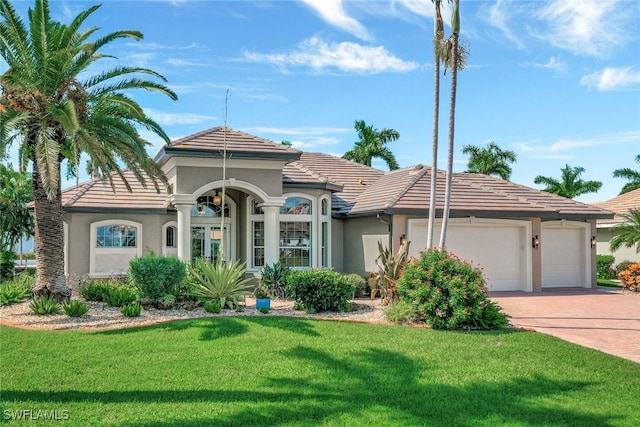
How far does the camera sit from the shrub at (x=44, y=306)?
13116 mm

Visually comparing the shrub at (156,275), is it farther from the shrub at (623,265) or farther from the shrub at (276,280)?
the shrub at (623,265)

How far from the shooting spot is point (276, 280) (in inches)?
653

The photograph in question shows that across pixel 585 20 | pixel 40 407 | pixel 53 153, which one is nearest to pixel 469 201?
pixel 585 20

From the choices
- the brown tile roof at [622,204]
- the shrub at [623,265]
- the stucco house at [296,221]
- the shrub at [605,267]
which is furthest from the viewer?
the brown tile roof at [622,204]

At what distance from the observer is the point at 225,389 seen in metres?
7.95

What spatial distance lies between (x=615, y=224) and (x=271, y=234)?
20.4 metres

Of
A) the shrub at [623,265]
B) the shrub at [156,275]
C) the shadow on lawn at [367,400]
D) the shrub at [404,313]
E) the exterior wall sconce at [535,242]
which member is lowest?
the shadow on lawn at [367,400]

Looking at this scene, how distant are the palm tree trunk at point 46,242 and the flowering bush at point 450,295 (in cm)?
885

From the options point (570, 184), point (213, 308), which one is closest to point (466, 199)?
point (213, 308)

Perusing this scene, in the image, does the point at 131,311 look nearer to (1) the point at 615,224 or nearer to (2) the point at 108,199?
(2) the point at 108,199

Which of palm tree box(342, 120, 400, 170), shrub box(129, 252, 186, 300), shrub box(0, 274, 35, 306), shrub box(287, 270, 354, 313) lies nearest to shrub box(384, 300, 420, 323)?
shrub box(287, 270, 354, 313)

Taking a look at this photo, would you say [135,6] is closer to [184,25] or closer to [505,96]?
[184,25]

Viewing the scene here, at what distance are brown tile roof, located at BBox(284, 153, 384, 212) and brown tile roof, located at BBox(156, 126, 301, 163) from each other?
2872 mm

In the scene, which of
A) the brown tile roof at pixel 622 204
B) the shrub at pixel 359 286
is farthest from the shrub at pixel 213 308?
the brown tile roof at pixel 622 204
